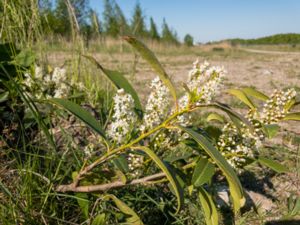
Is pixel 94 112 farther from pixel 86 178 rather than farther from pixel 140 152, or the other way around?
pixel 140 152

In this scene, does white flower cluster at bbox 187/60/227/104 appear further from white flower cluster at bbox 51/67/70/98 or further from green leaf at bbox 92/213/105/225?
white flower cluster at bbox 51/67/70/98

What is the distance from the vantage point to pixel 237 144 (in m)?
1.07

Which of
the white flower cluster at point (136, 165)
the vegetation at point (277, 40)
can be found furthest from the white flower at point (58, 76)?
the vegetation at point (277, 40)

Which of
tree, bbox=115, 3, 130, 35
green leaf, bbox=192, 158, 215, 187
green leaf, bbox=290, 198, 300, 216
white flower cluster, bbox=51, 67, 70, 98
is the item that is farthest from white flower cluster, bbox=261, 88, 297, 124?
tree, bbox=115, 3, 130, 35

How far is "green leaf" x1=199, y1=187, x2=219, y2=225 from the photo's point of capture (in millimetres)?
1009

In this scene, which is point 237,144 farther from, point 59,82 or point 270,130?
point 59,82

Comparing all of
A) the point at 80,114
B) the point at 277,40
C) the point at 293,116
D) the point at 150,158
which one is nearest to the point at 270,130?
the point at 293,116

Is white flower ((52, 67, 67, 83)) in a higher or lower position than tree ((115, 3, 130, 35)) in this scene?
lower

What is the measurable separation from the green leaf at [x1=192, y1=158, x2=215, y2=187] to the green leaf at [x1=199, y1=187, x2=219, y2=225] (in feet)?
0.29

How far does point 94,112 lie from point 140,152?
961 millimetres

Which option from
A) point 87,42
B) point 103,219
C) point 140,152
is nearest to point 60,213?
point 103,219

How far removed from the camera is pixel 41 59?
7.29 feet

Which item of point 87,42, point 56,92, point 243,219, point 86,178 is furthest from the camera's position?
point 87,42

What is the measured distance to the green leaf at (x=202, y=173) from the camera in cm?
95
